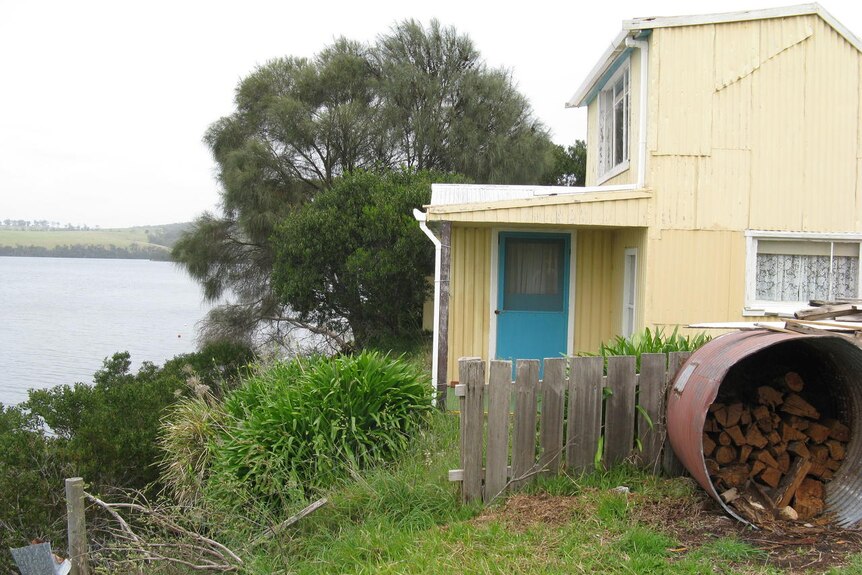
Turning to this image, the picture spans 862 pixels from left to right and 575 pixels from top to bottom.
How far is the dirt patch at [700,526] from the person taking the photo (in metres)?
4.57

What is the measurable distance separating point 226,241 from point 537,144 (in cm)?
1016

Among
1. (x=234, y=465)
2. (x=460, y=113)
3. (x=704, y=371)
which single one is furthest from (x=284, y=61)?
(x=704, y=371)

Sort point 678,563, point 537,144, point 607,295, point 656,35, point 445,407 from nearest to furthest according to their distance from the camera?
point 678,563, point 445,407, point 656,35, point 607,295, point 537,144

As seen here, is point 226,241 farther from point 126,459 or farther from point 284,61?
point 126,459

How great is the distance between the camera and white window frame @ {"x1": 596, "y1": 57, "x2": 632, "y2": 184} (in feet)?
35.1

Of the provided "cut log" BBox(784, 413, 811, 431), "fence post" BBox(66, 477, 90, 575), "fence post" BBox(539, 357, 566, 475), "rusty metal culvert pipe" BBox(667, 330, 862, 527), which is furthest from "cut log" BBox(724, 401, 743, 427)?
"fence post" BBox(66, 477, 90, 575)

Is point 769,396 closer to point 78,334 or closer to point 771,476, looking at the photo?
point 771,476

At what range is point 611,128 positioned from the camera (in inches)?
472

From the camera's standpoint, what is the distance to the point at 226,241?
2353 cm

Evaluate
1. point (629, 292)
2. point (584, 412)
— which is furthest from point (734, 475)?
point (629, 292)

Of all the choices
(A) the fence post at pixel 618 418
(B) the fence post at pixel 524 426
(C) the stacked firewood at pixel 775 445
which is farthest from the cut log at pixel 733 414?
(B) the fence post at pixel 524 426

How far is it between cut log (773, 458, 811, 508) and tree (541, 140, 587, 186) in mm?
22283

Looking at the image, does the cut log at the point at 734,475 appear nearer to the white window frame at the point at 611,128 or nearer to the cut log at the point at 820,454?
the cut log at the point at 820,454

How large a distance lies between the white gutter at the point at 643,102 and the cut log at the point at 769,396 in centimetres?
472
